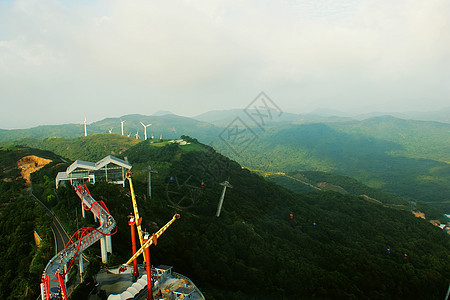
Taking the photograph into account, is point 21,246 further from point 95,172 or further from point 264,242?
point 264,242

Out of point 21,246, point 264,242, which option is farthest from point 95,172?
point 264,242

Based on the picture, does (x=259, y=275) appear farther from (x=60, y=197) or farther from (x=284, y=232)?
(x=60, y=197)

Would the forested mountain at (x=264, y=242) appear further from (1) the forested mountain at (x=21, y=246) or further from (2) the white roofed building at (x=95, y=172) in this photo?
(1) the forested mountain at (x=21, y=246)

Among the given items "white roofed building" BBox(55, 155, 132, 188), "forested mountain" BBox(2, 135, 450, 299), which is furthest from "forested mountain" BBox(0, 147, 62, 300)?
"white roofed building" BBox(55, 155, 132, 188)

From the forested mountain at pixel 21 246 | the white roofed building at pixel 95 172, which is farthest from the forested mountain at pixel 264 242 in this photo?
the forested mountain at pixel 21 246

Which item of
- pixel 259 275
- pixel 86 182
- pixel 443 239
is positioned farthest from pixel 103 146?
pixel 443 239
